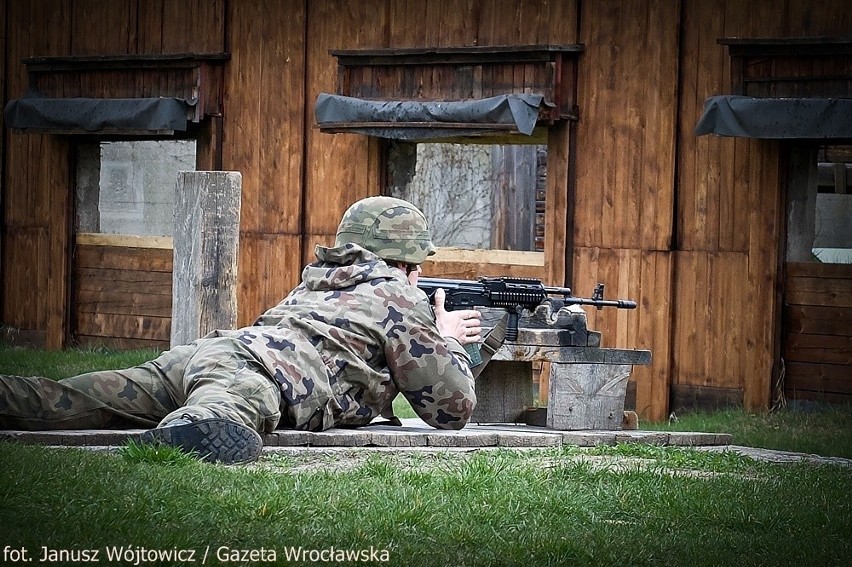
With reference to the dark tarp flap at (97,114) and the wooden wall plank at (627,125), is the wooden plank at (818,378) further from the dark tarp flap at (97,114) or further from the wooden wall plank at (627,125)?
the dark tarp flap at (97,114)

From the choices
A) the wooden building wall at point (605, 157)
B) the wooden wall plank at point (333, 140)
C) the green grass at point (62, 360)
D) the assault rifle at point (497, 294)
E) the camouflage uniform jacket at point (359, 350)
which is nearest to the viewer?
the camouflage uniform jacket at point (359, 350)

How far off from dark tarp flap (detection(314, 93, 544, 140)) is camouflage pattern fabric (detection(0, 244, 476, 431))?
18.3ft

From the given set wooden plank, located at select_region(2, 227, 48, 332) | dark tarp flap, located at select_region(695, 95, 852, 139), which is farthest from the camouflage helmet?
wooden plank, located at select_region(2, 227, 48, 332)

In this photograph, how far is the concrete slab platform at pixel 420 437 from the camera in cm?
635

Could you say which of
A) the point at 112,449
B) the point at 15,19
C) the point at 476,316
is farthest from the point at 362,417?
the point at 15,19

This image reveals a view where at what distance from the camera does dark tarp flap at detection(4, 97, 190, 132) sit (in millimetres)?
14336

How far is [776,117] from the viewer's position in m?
11.5

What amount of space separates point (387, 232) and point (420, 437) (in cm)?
106

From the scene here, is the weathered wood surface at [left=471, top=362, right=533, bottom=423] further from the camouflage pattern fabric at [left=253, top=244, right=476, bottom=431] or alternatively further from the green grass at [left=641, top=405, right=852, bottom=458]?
the green grass at [left=641, top=405, right=852, bottom=458]

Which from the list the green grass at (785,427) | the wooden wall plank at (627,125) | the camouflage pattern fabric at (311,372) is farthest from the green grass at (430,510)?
the wooden wall plank at (627,125)

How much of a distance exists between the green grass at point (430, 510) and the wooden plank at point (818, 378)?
5816 mm

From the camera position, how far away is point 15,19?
15.9 meters

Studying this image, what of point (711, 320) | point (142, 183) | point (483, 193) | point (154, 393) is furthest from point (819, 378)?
point (142, 183)

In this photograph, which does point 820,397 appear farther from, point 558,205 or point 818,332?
point 558,205
